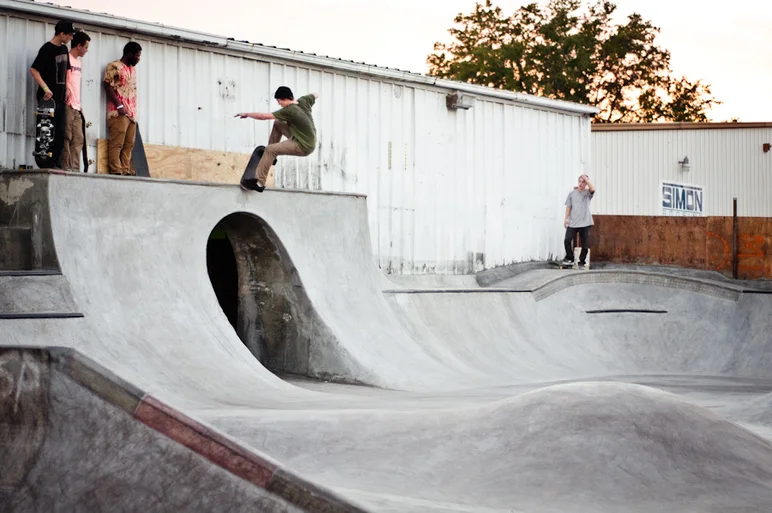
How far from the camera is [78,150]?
1188 centimetres

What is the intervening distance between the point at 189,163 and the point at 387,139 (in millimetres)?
4357

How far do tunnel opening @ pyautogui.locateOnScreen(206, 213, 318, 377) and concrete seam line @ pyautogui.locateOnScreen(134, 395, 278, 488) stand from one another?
7874mm

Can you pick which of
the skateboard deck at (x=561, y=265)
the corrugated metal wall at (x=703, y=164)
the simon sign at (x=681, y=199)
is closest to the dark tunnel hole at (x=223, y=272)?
the skateboard deck at (x=561, y=265)

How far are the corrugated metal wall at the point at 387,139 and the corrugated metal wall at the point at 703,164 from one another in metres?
8.76

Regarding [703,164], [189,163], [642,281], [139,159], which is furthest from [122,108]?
[703,164]

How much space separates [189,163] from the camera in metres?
14.1

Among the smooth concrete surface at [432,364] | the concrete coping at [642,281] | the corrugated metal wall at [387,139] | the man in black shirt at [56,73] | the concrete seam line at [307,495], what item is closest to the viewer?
the concrete seam line at [307,495]

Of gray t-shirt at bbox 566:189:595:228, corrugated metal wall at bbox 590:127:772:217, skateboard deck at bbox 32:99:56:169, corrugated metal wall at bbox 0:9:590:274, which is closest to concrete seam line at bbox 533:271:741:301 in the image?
gray t-shirt at bbox 566:189:595:228

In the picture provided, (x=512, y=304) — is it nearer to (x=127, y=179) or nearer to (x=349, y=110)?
(x=349, y=110)

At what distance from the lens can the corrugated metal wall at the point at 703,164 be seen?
99.1 ft

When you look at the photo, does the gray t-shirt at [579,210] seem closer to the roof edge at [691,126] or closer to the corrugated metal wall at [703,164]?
the roof edge at [691,126]

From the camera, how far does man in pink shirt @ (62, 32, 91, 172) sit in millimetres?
11711

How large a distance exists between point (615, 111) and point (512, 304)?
34344 millimetres

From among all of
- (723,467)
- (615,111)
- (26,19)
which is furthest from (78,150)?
(615,111)
